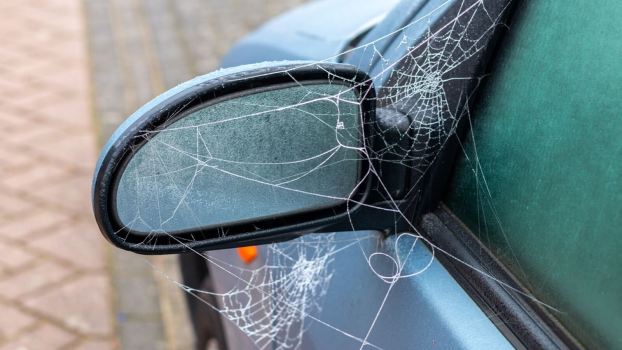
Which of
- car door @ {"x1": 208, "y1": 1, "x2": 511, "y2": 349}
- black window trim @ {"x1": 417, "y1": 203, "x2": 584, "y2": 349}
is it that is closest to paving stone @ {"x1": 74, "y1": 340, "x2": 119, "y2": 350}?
car door @ {"x1": 208, "y1": 1, "x2": 511, "y2": 349}

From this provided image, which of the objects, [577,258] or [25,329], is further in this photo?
[25,329]

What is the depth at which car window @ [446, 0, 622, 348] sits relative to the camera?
3.84 ft

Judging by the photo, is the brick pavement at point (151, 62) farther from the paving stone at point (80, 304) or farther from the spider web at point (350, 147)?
the spider web at point (350, 147)

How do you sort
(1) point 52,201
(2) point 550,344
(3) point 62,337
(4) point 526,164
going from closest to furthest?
(2) point 550,344, (4) point 526,164, (3) point 62,337, (1) point 52,201

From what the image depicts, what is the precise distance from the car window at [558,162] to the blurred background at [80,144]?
770 mm

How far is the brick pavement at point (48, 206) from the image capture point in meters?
3.49

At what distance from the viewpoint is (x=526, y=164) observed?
1324 millimetres

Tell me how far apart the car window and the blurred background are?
30.3 inches

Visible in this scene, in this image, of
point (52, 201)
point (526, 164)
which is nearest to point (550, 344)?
point (526, 164)

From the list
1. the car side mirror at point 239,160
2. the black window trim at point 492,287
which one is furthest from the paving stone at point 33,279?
the black window trim at point 492,287

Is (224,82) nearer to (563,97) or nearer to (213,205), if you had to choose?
(213,205)

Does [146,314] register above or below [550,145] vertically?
below

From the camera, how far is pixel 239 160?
1.42 meters

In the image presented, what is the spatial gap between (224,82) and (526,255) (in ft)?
2.01
